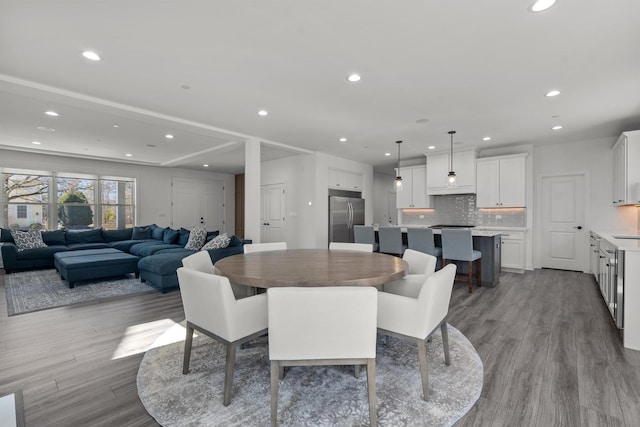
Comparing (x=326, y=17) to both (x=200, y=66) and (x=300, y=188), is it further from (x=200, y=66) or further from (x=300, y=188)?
(x=300, y=188)

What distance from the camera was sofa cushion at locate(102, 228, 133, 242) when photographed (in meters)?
7.10

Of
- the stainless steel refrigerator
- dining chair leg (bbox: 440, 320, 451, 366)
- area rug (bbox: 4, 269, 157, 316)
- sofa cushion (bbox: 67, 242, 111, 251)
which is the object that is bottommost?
area rug (bbox: 4, 269, 157, 316)

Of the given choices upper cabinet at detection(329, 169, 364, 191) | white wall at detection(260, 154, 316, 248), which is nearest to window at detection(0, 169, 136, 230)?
white wall at detection(260, 154, 316, 248)

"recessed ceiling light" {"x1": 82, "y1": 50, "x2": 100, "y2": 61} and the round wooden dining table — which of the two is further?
"recessed ceiling light" {"x1": 82, "y1": 50, "x2": 100, "y2": 61}

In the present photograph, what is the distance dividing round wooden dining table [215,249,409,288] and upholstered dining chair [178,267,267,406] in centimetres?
16

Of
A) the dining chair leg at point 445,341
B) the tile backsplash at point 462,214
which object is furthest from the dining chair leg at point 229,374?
the tile backsplash at point 462,214

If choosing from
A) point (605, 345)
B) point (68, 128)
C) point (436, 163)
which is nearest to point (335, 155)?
point (436, 163)

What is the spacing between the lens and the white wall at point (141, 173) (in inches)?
258

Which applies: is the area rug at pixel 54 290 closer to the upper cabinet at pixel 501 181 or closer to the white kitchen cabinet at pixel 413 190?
the white kitchen cabinet at pixel 413 190

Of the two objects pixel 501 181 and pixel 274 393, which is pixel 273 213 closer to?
pixel 501 181

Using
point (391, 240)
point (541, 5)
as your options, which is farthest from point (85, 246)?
point (541, 5)

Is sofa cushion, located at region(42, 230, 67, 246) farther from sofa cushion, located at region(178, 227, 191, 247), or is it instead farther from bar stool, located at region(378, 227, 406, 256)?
bar stool, located at region(378, 227, 406, 256)

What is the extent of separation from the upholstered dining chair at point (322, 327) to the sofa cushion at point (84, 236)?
722cm

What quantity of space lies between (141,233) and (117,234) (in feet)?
1.68
